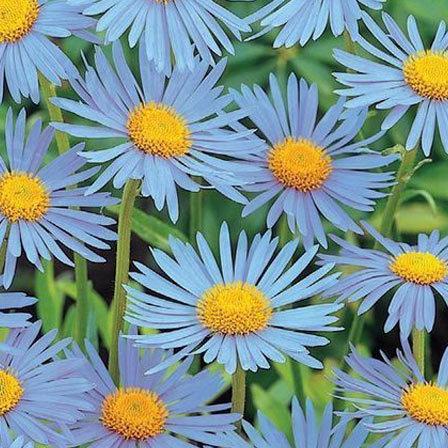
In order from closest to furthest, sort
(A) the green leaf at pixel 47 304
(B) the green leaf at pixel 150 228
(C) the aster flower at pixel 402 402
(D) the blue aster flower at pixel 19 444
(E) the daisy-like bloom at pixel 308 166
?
(D) the blue aster flower at pixel 19 444 < (C) the aster flower at pixel 402 402 < (E) the daisy-like bloom at pixel 308 166 < (B) the green leaf at pixel 150 228 < (A) the green leaf at pixel 47 304

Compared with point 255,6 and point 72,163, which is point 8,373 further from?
point 255,6

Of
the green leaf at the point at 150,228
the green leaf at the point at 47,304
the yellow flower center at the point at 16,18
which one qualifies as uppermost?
the green leaf at the point at 47,304

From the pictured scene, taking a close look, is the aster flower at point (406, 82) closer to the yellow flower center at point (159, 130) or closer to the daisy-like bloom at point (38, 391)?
the yellow flower center at point (159, 130)

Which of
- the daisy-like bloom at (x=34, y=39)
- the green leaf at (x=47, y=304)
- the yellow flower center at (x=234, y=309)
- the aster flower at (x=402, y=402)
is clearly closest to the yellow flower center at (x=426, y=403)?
the aster flower at (x=402, y=402)

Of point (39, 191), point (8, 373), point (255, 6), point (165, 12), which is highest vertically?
point (255, 6)

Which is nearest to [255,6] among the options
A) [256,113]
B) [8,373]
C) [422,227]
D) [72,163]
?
[422,227]

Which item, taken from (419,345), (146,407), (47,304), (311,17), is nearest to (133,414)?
(146,407)
